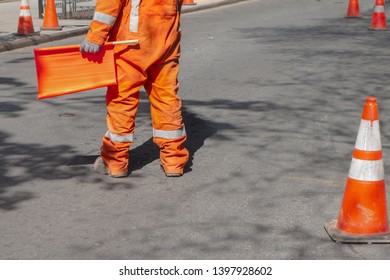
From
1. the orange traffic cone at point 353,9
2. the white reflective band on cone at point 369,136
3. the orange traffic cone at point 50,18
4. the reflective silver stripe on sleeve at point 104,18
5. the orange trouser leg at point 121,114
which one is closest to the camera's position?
the white reflective band on cone at point 369,136

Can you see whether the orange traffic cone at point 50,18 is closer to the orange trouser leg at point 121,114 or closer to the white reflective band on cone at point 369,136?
the orange trouser leg at point 121,114

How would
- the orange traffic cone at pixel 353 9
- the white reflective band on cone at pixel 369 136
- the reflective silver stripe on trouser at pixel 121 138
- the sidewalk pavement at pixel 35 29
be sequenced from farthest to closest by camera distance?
the orange traffic cone at pixel 353 9
the sidewalk pavement at pixel 35 29
the reflective silver stripe on trouser at pixel 121 138
the white reflective band on cone at pixel 369 136

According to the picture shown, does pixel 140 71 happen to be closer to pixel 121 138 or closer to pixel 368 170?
pixel 121 138

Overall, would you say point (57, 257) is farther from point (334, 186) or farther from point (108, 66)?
point (334, 186)

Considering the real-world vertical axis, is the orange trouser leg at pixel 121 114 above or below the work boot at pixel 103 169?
above

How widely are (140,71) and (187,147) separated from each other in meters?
1.32

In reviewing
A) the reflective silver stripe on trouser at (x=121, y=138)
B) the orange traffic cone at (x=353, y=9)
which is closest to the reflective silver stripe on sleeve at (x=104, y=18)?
the reflective silver stripe on trouser at (x=121, y=138)

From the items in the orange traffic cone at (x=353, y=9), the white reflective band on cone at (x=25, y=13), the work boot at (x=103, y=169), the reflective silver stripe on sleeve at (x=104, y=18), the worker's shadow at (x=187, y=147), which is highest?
the reflective silver stripe on sleeve at (x=104, y=18)

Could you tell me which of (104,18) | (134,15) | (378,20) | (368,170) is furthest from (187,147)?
(378,20)

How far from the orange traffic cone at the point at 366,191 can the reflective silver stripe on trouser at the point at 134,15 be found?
6.37ft

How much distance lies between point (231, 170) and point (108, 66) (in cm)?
129

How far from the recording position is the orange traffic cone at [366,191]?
551cm

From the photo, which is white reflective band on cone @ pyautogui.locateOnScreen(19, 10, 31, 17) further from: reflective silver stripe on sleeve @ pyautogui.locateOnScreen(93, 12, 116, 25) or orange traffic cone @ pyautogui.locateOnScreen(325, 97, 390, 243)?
orange traffic cone @ pyautogui.locateOnScreen(325, 97, 390, 243)

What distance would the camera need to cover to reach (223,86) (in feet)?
36.3
